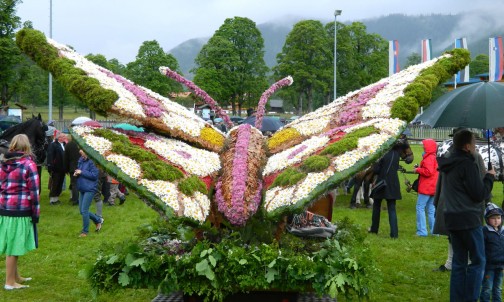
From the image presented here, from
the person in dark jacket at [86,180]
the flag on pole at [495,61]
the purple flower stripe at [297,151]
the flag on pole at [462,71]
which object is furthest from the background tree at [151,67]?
the purple flower stripe at [297,151]

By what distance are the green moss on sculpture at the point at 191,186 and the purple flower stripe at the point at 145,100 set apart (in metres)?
0.98

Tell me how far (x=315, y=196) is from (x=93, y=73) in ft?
8.53

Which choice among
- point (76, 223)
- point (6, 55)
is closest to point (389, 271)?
point (76, 223)

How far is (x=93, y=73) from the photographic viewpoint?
17.7 feet

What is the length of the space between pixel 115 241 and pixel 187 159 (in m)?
5.54

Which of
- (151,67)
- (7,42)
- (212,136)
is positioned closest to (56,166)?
(212,136)

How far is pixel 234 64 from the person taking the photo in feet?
194

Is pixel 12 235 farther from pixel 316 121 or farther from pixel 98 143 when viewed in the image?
pixel 316 121

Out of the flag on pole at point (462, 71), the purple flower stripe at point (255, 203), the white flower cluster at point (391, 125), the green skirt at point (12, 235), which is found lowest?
the green skirt at point (12, 235)

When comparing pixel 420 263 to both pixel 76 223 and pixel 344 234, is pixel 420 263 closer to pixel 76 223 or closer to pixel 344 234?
pixel 344 234

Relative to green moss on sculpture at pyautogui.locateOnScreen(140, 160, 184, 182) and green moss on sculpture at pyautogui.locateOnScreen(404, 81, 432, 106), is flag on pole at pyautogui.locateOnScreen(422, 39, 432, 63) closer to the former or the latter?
green moss on sculpture at pyautogui.locateOnScreen(404, 81, 432, 106)

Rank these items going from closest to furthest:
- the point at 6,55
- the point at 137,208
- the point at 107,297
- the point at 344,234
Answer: the point at 344,234, the point at 107,297, the point at 137,208, the point at 6,55

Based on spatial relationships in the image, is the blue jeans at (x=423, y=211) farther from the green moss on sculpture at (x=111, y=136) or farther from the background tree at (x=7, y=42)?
the background tree at (x=7, y=42)

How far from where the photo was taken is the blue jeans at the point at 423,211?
33.9ft
